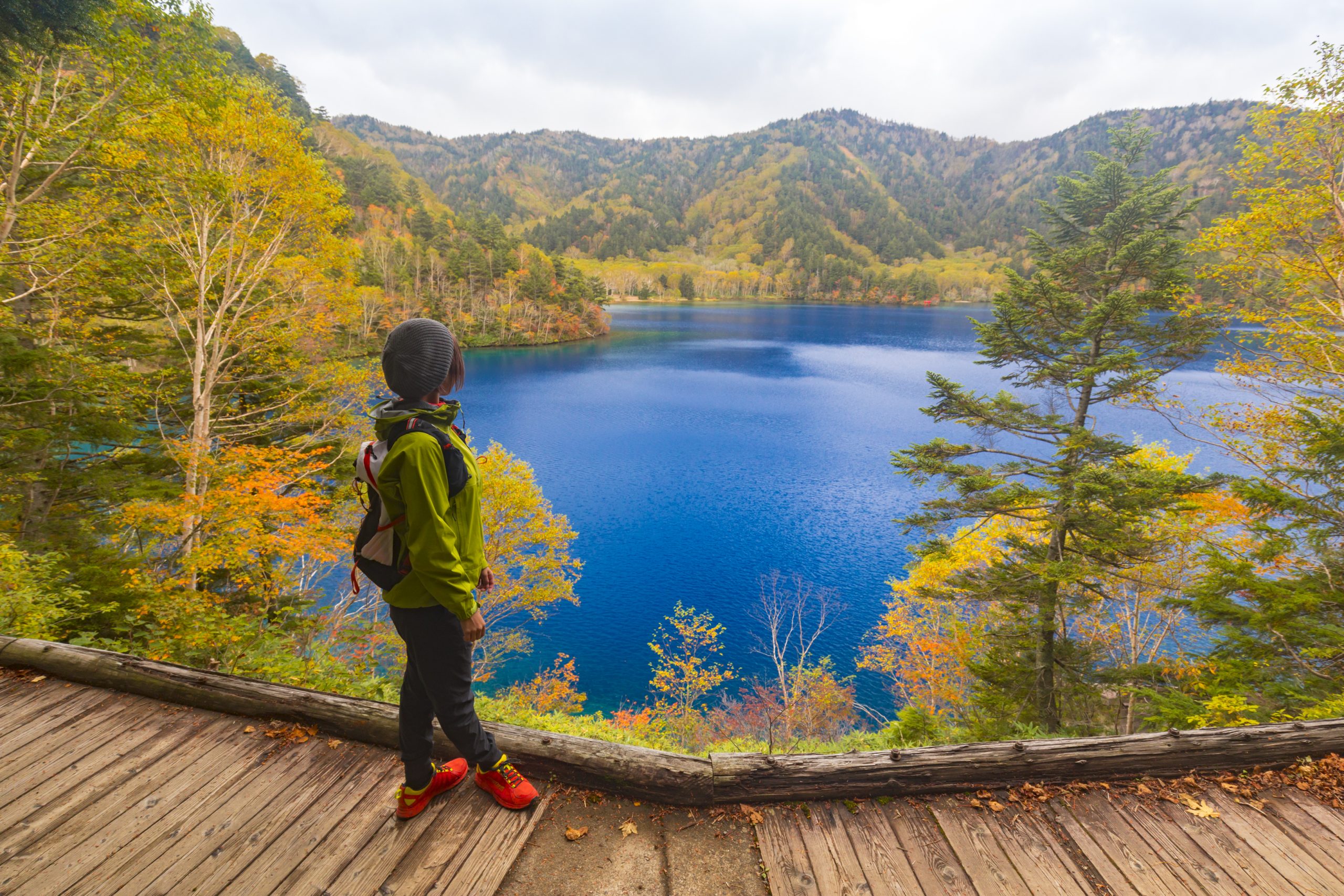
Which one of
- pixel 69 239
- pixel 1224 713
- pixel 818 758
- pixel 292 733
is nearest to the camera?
pixel 818 758

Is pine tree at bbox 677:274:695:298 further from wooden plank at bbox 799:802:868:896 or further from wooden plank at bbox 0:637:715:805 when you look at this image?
wooden plank at bbox 799:802:868:896

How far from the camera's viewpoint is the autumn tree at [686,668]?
48.7 feet

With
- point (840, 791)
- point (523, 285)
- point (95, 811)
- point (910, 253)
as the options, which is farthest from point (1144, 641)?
point (910, 253)

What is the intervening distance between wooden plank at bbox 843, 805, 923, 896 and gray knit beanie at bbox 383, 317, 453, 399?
287cm

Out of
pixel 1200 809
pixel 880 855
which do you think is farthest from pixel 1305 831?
pixel 880 855

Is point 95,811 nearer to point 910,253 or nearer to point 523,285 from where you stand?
point 523,285

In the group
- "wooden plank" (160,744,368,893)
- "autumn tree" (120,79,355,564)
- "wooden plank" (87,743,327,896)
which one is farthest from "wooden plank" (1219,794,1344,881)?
"autumn tree" (120,79,355,564)

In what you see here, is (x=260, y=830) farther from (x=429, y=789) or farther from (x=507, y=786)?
(x=507, y=786)

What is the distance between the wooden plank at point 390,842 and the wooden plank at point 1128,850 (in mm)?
2878

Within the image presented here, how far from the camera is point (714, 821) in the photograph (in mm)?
2465

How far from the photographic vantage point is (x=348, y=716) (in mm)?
2938

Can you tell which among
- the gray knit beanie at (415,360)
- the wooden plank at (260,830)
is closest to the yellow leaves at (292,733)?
the wooden plank at (260,830)

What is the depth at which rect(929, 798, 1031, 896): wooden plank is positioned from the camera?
2182 mm

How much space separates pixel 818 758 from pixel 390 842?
2.10m
